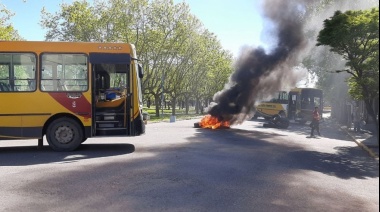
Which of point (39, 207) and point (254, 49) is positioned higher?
point (254, 49)

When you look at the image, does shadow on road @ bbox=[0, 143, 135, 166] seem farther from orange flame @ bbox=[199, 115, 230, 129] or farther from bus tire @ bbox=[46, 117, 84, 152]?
orange flame @ bbox=[199, 115, 230, 129]

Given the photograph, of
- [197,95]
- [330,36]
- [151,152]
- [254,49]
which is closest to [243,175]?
[151,152]

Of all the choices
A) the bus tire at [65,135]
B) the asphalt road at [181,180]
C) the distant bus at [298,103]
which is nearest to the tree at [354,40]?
the asphalt road at [181,180]

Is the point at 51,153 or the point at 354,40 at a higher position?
the point at 354,40

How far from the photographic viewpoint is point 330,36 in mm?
13000

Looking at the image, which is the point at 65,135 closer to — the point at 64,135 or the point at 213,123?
the point at 64,135

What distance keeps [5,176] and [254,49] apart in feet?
62.6

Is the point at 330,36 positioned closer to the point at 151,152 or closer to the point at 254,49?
the point at 151,152

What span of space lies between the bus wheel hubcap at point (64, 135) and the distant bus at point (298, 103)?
23066 mm

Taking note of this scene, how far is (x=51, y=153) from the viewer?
10664 mm

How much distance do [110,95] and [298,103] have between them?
23.5 meters

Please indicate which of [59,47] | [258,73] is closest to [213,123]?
[258,73]

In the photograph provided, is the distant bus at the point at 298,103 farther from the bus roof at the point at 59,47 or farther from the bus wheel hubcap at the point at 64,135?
the bus wheel hubcap at the point at 64,135

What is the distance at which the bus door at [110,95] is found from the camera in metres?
10.9
